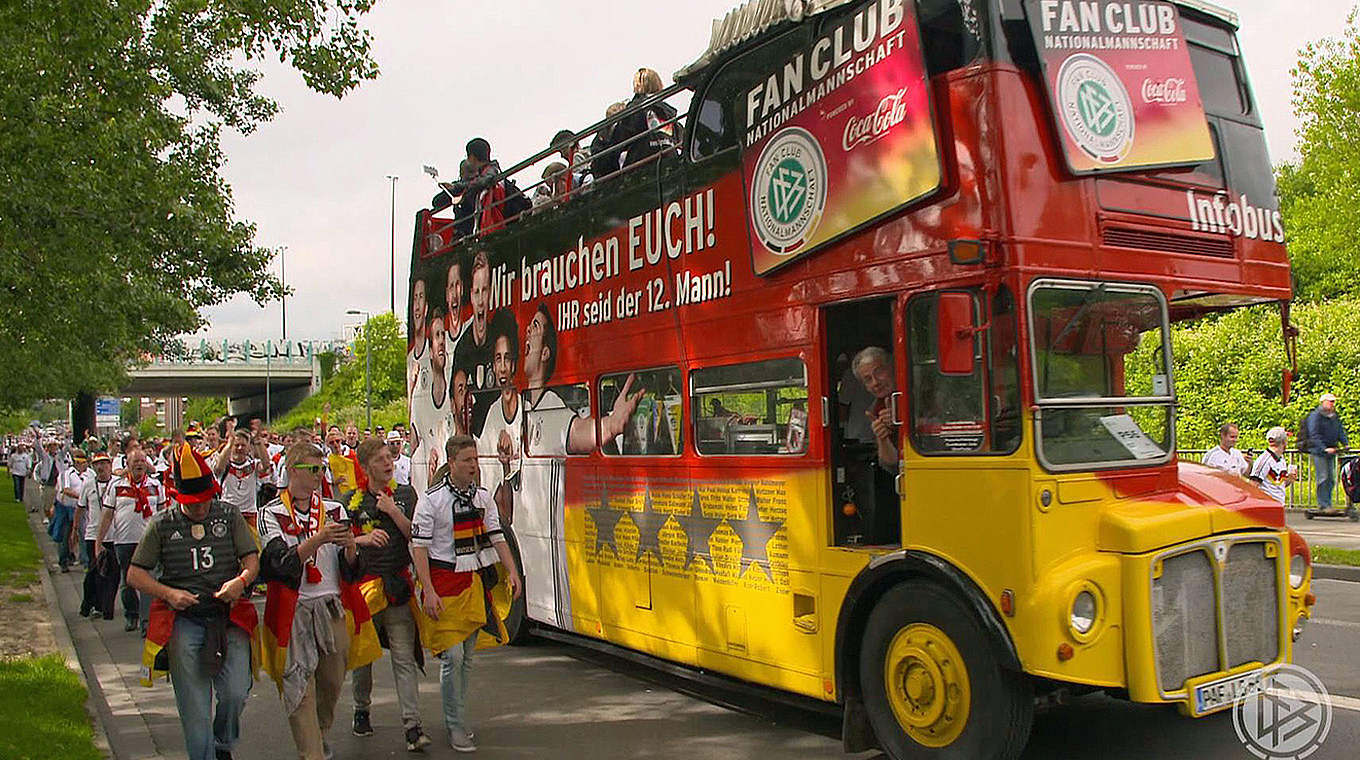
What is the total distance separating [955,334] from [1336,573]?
30.7 ft

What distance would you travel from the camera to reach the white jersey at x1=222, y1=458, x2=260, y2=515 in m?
11.8

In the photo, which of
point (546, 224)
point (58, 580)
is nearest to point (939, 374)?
point (546, 224)

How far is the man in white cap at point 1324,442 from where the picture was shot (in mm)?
17391

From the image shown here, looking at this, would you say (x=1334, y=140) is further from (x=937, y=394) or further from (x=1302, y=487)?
(x=937, y=394)

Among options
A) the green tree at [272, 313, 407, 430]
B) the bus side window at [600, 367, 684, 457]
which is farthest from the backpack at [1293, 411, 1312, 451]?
the green tree at [272, 313, 407, 430]

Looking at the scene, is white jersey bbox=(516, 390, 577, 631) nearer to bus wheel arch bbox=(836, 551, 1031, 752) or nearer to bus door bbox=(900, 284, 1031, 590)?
bus wheel arch bbox=(836, 551, 1031, 752)

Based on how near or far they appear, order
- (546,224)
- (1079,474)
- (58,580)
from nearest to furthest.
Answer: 1. (1079,474)
2. (546,224)
3. (58,580)

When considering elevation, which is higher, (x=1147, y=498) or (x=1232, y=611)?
(x=1147, y=498)

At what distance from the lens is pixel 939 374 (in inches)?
231

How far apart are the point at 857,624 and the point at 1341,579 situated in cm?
861

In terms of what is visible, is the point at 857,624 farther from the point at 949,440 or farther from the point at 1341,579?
the point at 1341,579

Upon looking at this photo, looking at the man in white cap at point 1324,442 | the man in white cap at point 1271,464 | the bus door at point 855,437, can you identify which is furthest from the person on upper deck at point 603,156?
the man in white cap at point 1324,442

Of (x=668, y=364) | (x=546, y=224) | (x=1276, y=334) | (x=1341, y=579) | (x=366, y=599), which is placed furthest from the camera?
(x=1276, y=334)

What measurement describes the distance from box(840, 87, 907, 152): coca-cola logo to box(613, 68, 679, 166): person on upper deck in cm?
209
